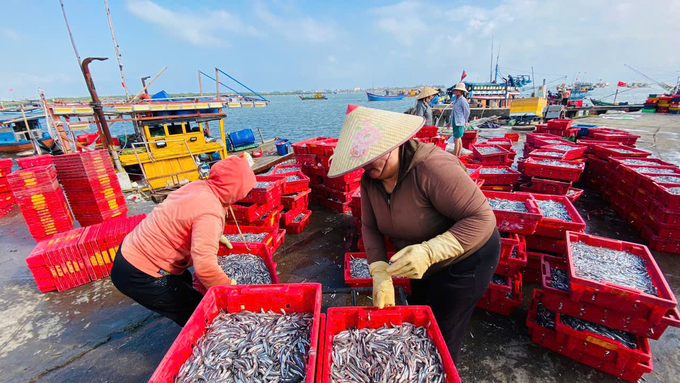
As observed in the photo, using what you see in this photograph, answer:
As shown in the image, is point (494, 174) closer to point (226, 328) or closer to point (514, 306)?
point (514, 306)

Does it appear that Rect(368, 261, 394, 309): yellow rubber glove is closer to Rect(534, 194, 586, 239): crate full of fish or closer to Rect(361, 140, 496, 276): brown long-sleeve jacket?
Rect(361, 140, 496, 276): brown long-sleeve jacket

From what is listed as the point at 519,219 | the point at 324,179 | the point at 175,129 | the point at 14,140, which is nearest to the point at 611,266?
the point at 519,219

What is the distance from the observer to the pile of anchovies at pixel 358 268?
4355mm

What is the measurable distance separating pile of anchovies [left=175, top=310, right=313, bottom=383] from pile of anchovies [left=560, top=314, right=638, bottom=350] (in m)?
2.89

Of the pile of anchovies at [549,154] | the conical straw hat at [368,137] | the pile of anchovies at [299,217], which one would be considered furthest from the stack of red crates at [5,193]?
the pile of anchovies at [549,154]

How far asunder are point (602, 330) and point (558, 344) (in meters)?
0.46

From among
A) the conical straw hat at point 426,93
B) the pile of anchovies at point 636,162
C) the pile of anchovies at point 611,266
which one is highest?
the conical straw hat at point 426,93

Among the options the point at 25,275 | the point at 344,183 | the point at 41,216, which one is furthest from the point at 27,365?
the point at 344,183

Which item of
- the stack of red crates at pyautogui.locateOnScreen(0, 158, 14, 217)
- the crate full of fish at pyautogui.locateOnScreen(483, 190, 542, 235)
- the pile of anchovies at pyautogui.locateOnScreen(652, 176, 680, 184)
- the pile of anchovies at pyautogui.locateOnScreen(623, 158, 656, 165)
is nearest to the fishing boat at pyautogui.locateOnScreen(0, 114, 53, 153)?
the stack of red crates at pyautogui.locateOnScreen(0, 158, 14, 217)

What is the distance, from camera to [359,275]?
14.3 feet

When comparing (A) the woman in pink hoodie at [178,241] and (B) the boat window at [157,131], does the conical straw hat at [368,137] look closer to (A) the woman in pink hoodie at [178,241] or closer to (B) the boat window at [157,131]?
(A) the woman in pink hoodie at [178,241]

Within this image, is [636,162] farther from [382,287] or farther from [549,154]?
[382,287]

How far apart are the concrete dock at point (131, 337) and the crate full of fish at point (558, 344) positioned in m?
0.08

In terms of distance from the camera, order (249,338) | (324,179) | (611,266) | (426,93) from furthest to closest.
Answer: (426,93)
(324,179)
(611,266)
(249,338)
